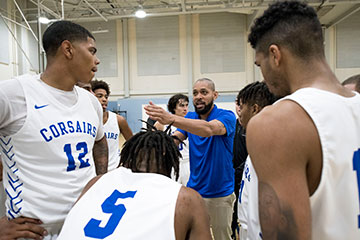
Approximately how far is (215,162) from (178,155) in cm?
121

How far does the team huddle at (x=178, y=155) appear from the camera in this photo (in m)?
0.84

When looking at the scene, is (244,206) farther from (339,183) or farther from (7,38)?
(7,38)

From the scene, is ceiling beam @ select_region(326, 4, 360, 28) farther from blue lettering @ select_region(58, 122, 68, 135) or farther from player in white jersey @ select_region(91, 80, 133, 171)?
blue lettering @ select_region(58, 122, 68, 135)

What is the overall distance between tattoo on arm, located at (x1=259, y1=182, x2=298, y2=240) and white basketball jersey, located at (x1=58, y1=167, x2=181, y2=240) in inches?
13.5

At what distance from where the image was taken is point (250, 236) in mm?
1311

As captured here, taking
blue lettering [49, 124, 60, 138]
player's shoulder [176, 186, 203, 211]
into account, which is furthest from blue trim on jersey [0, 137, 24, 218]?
player's shoulder [176, 186, 203, 211]

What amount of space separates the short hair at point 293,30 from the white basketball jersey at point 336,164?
0.16 metres

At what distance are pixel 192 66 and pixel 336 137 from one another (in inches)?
444

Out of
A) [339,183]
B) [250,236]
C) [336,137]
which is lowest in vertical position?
[250,236]

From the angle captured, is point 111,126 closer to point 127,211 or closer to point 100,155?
point 100,155

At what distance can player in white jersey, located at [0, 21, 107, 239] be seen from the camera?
142 cm

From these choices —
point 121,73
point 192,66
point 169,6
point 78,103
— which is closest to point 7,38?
point 121,73

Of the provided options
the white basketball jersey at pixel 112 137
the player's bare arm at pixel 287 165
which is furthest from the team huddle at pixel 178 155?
the white basketball jersey at pixel 112 137

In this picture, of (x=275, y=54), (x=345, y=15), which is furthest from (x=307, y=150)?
(x=345, y=15)
